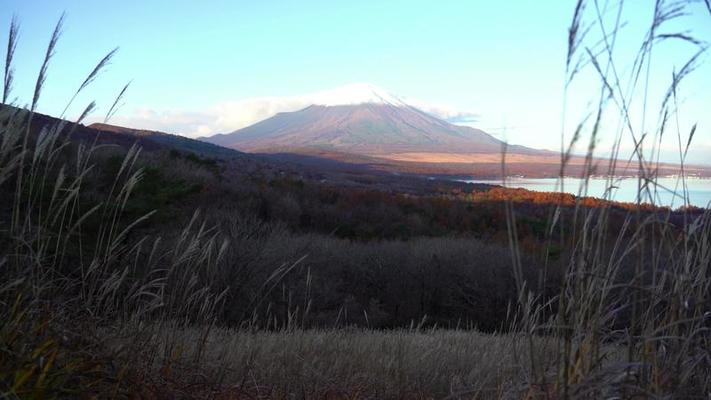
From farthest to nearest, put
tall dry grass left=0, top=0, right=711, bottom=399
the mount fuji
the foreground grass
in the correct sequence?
the mount fuji
the foreground grass
tall dry grass left=0, top=0, right=711, bottom=399

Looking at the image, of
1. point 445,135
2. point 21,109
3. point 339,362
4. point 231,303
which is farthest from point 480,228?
point 445,135

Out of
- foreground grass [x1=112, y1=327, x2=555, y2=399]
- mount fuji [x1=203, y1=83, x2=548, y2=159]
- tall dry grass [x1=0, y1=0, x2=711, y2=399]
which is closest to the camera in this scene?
tall dry grass [x1=0, y1=0, x2=711, y2=399]

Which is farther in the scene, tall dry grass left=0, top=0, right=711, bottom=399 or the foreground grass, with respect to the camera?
the foreground grass

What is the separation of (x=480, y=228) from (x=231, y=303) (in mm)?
17114

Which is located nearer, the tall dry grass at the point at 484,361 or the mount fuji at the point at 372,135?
the tall dry grass at the point at 484,361

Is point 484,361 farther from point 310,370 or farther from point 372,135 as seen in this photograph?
point 372,135

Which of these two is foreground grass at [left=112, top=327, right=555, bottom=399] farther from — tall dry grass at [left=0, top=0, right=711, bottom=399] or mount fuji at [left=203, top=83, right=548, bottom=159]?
mount fuji at [left=203, top=83, right=548, bottom=159]

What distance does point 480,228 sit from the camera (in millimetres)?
26141

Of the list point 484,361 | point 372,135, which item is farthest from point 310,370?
point 372,135

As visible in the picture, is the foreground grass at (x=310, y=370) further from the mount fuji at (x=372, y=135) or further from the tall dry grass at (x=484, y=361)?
the mount fuji at (x=372, y=135)

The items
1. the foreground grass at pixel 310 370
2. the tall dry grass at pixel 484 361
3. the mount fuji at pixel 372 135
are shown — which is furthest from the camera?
the mount fuji at pixel 372 135

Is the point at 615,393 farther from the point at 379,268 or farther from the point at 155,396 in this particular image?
the point at 379,268

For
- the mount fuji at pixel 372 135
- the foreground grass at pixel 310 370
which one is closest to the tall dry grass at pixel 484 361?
the foreground grass at pixel 310 370

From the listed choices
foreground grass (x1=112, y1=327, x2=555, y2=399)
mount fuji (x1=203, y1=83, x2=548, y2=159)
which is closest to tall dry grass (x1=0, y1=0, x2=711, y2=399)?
foreground grass (x1=112, y1=327, x2=555, y2=399)
